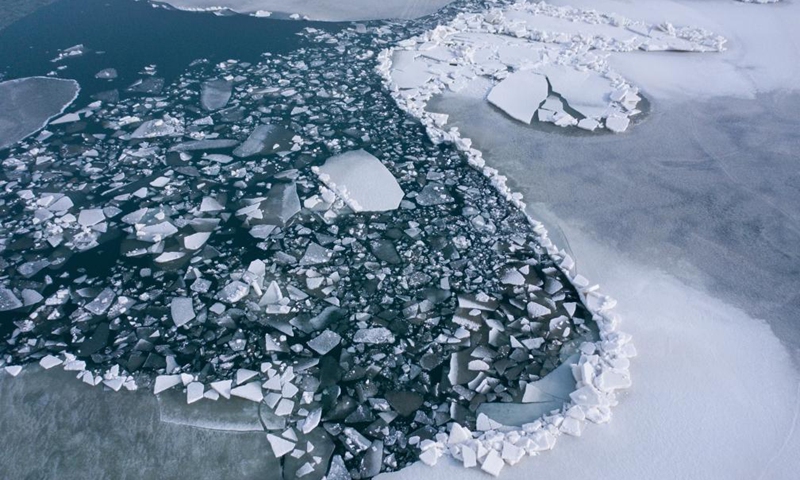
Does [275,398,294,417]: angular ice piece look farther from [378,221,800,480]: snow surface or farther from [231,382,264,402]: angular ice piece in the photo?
[378,221,800,480]: snow surface

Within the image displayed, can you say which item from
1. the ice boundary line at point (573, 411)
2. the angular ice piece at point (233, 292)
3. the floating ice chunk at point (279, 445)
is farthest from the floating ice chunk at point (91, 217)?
the ice boundary line at point (573, 411)

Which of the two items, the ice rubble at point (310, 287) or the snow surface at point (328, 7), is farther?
the snow surface at point (328, 7)

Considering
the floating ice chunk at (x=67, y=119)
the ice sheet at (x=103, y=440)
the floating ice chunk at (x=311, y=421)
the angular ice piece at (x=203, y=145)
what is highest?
the angular ice piece at (x=203, y=145)

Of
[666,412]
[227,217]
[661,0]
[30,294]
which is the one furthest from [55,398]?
[661,0]

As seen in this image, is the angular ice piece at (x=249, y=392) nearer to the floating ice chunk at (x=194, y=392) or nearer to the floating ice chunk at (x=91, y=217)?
the floating ice chunk at (x=194, y=392)

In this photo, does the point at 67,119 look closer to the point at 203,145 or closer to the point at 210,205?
the point at 203,145

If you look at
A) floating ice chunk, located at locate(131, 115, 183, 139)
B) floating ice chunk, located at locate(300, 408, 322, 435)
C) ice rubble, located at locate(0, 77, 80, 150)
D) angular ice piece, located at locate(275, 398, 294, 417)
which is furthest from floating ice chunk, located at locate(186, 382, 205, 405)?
ice rubble, located at locate(0, 77, 80, 150)

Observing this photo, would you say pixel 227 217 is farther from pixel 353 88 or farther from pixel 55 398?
pixel 353 88
